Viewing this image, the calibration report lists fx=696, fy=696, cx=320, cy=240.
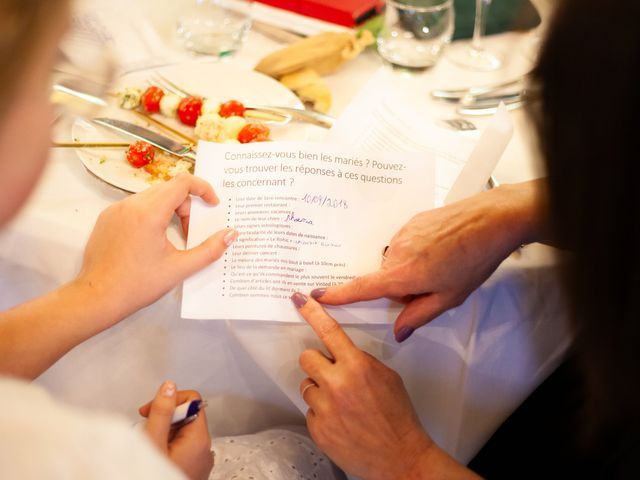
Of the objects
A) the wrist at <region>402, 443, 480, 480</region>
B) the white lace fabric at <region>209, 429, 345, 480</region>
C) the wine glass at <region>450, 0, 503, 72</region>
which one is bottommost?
the white lace fabric at <region>209, 429, 345, 480</region>

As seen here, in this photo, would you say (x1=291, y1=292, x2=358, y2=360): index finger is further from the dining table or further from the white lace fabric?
the white lace fabric

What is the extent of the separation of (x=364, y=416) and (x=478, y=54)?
779 mm

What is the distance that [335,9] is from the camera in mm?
1338

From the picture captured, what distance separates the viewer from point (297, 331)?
0.83 m

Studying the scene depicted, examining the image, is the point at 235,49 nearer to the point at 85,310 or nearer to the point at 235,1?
the point at 235,1

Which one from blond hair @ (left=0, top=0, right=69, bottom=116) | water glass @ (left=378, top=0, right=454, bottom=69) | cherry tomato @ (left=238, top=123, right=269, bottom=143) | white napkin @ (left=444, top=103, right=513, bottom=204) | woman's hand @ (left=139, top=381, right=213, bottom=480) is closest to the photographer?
blond hair @ (left=0, top=0, right=69, bottom=116)

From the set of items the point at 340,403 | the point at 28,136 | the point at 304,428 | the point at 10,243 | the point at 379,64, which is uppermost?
the point at 28,136

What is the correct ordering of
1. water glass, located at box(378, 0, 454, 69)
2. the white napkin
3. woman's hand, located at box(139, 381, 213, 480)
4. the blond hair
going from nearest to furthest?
the blond hair → woman's hand, located at box(139, 381, 213, 480) → the white napkin → water glass, located at box(378, 0, 454, 69)

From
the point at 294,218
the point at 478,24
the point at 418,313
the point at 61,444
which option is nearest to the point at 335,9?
the point at 478,24

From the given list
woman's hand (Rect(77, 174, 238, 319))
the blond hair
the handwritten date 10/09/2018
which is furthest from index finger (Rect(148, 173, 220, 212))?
the blond hair

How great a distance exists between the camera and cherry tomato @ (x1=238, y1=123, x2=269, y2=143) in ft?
3.27

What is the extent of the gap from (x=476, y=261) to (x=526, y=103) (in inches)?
12.2

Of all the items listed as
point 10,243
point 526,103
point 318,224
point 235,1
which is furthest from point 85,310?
point 235,1

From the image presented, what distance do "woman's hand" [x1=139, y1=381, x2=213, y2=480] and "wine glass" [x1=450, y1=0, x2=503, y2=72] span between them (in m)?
0.82
